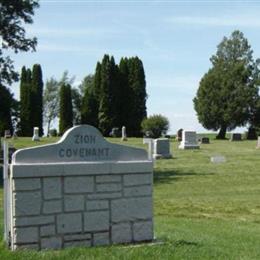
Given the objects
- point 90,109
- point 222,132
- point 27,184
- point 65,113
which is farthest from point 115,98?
point 27,184

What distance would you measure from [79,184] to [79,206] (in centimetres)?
25

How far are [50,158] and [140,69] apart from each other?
6418 centimetres

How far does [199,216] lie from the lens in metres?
13.3

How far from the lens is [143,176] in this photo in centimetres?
801

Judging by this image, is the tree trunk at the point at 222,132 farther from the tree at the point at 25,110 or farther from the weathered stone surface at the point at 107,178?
the weathered stone surface at the point at 107,178

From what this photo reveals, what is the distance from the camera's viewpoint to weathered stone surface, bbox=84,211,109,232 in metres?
7.66

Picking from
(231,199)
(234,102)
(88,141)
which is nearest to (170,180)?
(231,199)

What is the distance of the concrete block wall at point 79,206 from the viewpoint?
7.32 metres

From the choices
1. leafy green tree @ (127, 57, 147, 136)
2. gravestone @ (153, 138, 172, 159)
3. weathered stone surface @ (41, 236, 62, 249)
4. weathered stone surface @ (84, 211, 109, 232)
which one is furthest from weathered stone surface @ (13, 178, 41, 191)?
leafy green tree @ (127, 57, 147, 136)

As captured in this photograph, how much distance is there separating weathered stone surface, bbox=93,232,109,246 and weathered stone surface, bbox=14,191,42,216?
80 centimetres

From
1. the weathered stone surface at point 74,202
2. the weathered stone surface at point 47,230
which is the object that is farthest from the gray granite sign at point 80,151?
the weathered stone surface at point 47,230

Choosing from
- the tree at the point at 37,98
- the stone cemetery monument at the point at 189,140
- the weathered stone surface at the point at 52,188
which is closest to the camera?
the weathered stone surface at the point at 52,188

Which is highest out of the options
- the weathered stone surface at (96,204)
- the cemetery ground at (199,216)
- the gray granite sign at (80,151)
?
the gray granite sign at (80,151)

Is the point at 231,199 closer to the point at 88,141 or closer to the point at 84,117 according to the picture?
the point at 88,141
